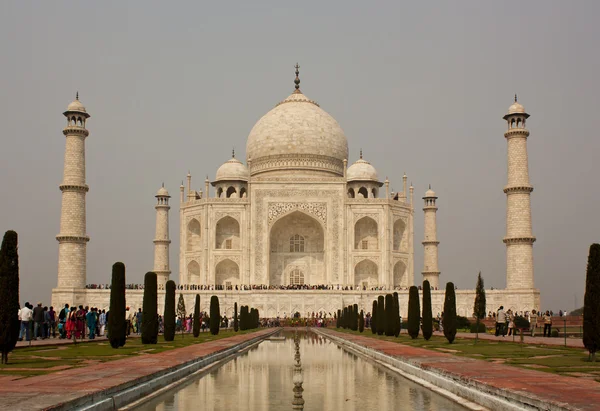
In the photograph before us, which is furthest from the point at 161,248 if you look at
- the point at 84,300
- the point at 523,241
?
the point at 523,241

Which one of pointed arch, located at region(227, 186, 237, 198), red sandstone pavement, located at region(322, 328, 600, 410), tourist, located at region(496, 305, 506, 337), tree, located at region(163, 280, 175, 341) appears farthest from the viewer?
pointed arch, located at region(227, 186, 237, 198)

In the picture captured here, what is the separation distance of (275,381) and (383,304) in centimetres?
1588

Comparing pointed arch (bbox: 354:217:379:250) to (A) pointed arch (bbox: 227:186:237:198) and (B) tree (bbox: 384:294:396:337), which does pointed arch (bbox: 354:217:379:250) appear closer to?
(A) pointed arch (bbox: 227:186:237:198)

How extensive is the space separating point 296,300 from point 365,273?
6.50 m

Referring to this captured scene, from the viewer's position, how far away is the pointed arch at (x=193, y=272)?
42.2 meters

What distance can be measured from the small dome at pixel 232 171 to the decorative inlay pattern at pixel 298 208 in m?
5.50

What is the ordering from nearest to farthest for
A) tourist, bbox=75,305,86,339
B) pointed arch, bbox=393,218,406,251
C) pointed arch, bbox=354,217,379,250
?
1. tourist, bbox=75,305,86,339
2. pointed arch, bbox=354,217,379,250
3. pointed arch, bbox=393,218,406,251

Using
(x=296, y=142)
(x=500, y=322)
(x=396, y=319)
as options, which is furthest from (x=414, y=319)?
(x=296, y=142)

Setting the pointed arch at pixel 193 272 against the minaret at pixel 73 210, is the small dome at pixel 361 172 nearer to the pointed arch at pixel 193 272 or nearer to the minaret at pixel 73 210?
the pointed arch at pixel 193 272

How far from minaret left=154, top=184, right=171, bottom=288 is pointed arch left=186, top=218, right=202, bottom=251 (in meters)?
1.86

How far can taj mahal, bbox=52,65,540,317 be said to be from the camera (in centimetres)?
3594

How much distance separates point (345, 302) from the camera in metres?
37.1

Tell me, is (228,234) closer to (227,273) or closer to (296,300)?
(227,273)

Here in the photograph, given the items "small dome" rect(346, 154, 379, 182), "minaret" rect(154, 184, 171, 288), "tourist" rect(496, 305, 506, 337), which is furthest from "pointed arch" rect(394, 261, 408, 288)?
"tourist" rect(496, 305, 506, 337)
